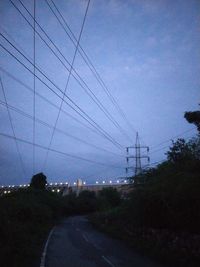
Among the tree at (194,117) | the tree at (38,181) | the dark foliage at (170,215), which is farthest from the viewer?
the tree at (38,181)

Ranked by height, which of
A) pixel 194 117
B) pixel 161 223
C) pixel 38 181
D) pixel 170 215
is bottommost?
pixel 161 223

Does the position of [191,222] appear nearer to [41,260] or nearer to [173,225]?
[173,225]

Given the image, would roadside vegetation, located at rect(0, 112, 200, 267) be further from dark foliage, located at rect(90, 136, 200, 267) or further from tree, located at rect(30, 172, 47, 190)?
tree, located at rect(30, 172, 47, 190)

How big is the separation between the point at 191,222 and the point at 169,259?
11.7 ft

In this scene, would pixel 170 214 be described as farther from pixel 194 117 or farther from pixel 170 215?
pixel 194 117

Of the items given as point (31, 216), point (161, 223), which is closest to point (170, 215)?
point (161, 223)

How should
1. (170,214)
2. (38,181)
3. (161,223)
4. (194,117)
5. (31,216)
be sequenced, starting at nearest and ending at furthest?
(170,214) → (161,223) → (194,117) → (31,216) → (38,181)

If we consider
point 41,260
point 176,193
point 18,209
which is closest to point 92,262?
point 41,260

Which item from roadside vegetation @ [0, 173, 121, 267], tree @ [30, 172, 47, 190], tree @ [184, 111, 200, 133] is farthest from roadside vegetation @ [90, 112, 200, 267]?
tree @ [30, 172, 47, 190]

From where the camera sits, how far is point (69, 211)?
7944cm

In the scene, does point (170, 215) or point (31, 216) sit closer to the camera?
point (170, 215)

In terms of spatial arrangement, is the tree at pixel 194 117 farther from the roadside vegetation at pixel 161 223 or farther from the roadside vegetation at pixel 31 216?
the roadside vegetation at pixel 31 216

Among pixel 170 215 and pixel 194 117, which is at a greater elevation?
pixel 194 117

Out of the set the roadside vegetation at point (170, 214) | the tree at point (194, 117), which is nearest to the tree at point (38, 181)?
the roadside vegetation at point (170, 214)
